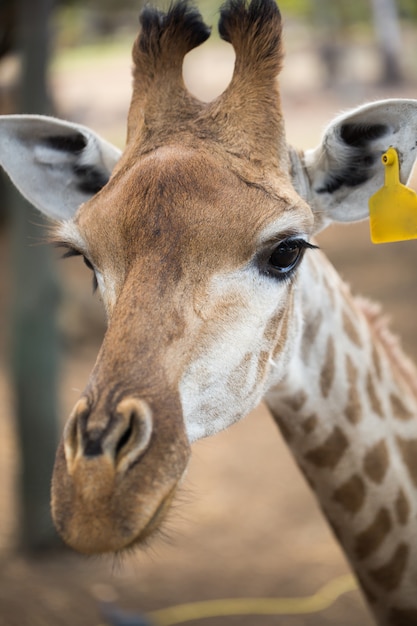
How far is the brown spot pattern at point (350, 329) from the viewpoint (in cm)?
418

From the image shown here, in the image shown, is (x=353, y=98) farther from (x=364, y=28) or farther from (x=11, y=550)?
(x=11, y=550)

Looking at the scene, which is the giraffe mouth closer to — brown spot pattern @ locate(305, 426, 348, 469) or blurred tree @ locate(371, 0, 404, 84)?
brown spot pattern @ locate(305, 426, 348, 469)

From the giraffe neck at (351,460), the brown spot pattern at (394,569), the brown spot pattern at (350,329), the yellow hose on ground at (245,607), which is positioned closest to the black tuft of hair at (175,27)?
the giraffe neck at (351,460)

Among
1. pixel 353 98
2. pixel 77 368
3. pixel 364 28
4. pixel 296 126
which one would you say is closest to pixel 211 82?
pixel 353 98

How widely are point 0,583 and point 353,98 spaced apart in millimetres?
26551

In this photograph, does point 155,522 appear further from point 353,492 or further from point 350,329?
point 350,329

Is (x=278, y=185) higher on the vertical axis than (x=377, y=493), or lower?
higher

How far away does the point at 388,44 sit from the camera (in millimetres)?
32375

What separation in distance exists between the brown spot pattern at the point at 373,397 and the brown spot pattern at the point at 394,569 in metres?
0.68

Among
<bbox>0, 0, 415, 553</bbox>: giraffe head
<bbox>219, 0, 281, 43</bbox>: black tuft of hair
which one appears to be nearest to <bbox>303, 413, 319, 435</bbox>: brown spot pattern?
<bbox>0, 0, 415, 553</bbox>: giraffe head

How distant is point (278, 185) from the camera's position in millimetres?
3340

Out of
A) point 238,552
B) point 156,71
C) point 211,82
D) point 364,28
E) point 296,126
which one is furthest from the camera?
point 364,28

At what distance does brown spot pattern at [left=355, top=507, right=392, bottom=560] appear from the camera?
13.0 ft

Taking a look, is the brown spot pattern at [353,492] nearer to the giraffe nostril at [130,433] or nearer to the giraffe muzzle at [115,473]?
the giraffe muzzle at [115,473]
